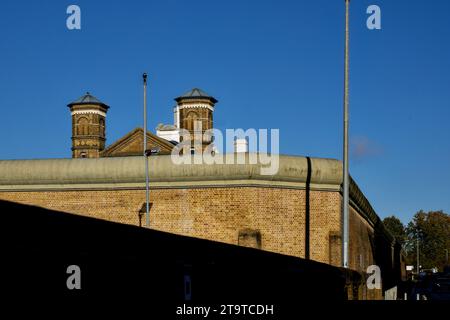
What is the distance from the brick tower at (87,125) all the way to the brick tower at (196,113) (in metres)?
10.4

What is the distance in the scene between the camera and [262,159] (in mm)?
28312

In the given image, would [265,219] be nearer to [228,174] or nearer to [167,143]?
[228,174]

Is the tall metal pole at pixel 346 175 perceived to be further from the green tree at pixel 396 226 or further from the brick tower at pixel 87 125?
the green tree at pixel 396 226

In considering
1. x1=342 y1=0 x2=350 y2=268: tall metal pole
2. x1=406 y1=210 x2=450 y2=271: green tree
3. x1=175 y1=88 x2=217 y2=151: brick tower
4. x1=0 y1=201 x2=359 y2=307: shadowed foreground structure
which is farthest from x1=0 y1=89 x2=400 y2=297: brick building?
x1=406 y1=210 x2=450 y2=271: green tree

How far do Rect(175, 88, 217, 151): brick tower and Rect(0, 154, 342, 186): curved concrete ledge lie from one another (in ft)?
188

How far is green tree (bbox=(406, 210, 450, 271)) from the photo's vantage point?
169375 millimetres

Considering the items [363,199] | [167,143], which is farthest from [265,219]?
[167,143]

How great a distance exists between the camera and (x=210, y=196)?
2853cm

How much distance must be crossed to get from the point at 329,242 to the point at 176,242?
16.9 metres

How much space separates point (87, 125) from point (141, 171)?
63.5 meters

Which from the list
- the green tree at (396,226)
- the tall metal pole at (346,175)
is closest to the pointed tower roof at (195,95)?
the tall metal pole at (346,175)

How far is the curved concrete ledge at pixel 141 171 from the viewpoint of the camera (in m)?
28.4

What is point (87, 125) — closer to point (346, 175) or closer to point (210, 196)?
point (210, 196)
